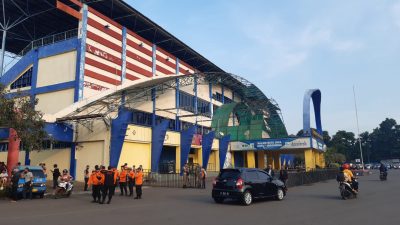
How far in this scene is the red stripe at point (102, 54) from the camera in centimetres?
3089

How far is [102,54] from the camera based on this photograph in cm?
3222

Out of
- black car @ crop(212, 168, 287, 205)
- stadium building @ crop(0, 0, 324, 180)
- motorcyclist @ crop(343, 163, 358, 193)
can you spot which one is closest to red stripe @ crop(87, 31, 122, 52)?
stadium building @ crop(0, 0, 324, 180)

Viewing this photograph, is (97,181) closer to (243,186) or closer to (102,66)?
(243,186)

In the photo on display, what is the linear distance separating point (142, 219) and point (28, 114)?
1153 cm

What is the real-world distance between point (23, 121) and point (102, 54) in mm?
15586

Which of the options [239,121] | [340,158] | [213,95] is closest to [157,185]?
[213,95]

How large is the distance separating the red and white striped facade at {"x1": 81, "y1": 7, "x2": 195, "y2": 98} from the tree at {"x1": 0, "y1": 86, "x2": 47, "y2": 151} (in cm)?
1189

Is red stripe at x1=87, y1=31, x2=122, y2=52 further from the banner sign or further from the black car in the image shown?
the black car

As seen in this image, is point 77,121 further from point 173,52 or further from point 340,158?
point 340,158

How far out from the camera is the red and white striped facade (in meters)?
31.0

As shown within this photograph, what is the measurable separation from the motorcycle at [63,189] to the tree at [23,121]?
9.83 feet

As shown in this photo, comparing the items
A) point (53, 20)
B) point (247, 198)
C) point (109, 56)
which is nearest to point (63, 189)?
point (247, 198)

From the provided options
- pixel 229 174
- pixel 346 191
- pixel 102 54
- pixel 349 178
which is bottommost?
pixel 346 191

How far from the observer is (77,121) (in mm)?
28344
